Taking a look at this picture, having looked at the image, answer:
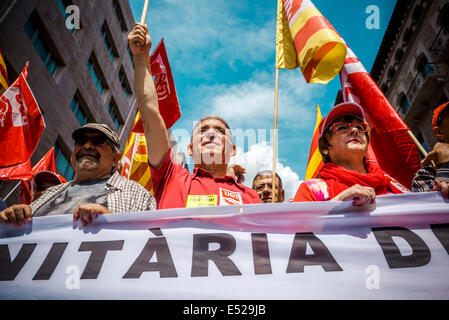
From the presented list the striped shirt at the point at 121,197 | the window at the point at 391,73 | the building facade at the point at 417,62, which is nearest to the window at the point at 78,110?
the striped shirt at the point at 121,197

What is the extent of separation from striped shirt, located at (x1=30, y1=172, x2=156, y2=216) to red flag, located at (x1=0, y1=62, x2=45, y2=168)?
113 inches

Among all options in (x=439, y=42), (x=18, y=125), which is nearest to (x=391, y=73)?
(x=439, y=42)

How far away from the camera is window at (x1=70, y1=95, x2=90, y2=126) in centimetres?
1497

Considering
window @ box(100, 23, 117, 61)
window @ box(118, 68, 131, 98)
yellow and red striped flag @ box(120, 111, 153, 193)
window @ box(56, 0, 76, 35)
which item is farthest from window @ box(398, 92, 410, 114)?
window @ box(56, 0, 76, 35)

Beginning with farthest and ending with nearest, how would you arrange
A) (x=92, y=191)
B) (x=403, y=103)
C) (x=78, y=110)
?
(x=403, y=103)
(x=78, y=110)
(x=92, y=191)

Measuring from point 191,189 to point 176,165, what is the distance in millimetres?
286

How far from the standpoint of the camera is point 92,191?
2299 mm

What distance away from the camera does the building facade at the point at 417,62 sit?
43.1 ft

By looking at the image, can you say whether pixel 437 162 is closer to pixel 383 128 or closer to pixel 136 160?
pixel 383 128

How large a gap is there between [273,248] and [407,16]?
19.3m

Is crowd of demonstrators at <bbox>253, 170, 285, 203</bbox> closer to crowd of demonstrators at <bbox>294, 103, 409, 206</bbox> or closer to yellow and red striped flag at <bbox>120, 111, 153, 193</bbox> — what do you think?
crowd of demonstrators at <bbox>294, 103, 409, 206</bbox>

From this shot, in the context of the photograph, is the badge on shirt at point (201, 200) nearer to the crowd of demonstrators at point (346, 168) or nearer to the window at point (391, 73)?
the crowd of demonstrators at point (346, 168)

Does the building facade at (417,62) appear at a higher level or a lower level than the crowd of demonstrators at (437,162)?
higher

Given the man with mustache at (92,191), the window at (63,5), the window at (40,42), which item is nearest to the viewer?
the man with mustache at (92,191)
